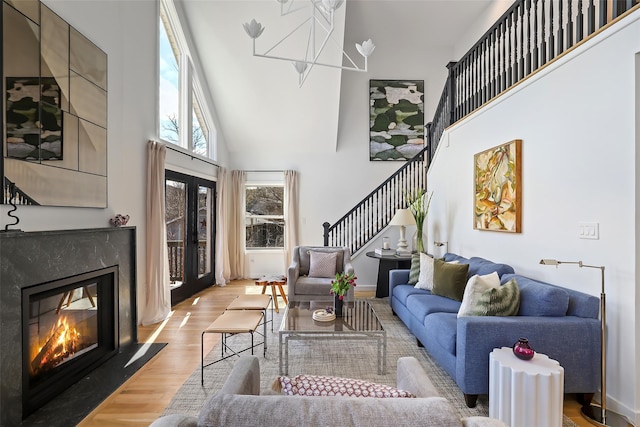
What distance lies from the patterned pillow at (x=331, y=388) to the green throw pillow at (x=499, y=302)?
171 centimetres

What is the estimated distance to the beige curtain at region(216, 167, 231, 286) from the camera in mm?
6504

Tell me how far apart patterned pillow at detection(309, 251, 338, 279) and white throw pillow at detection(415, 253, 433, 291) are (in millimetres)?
1350

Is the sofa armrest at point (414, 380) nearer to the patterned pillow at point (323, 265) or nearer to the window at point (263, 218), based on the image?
the patterned pillow at point (323, 265)

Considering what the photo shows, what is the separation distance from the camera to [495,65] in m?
3.96

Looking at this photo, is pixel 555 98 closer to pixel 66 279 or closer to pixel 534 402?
pixel 534 402

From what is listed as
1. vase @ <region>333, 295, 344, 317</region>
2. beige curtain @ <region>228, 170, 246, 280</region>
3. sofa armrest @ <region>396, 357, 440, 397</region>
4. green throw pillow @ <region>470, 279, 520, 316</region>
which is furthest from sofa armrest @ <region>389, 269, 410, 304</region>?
beige curtain @ <region>228, 170, 246, 280</region>

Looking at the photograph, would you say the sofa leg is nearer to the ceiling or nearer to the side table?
the side table

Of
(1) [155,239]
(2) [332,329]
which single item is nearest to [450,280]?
(2) [332,329]

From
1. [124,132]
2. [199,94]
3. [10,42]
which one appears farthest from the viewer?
[199,94]

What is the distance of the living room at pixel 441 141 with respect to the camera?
90.4 inches

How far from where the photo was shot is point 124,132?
371 cm

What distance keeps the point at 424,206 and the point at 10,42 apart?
5706mm

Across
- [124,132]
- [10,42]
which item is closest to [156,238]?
A: [124,132]

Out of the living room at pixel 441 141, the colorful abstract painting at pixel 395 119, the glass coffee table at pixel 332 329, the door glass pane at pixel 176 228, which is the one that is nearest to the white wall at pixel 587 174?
the living room at pixel 441 141
